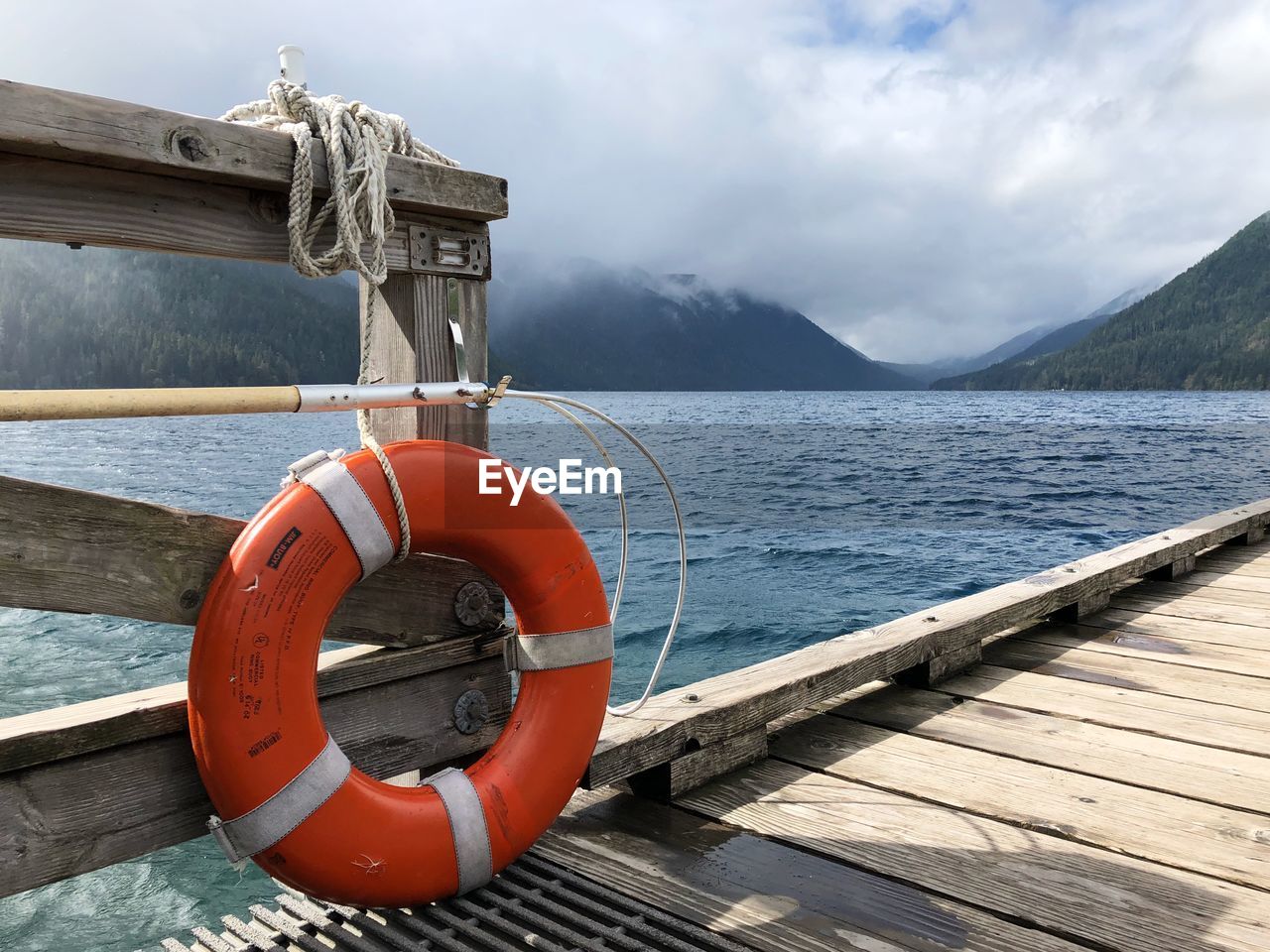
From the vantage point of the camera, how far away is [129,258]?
80000 millimetres

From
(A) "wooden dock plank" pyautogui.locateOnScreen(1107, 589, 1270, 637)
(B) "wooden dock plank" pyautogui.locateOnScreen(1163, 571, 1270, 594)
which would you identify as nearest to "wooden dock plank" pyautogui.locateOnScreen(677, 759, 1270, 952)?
(A) "wooden dock plank" pyautogui.locateOnScreen(1107, 589, 1270, 637)

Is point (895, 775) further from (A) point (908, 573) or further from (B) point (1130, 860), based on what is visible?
Answer: (A) point (908, 573)

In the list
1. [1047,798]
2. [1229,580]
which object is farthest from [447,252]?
[1229,580]

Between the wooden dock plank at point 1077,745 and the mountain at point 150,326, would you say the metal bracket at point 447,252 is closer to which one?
the wooden dock plank at point 1077,745

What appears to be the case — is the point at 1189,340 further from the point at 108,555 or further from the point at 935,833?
the point at 108,555

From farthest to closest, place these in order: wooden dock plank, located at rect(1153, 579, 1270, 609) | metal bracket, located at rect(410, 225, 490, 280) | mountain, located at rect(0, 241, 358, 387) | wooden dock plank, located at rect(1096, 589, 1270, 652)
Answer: mountain, located at rect(0, 241, 358, 387) → wooden dock plank, located at rect(1153, 579, 1270, 609) → wooden dock plank, located at rect(1096, 589, 1270, 652) → metal bracket, located at rect(410, 225, 490, 280)

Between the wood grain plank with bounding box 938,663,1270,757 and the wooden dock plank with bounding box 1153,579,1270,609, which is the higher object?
the wooden dock plank with bounding box 1153,579,1270,609

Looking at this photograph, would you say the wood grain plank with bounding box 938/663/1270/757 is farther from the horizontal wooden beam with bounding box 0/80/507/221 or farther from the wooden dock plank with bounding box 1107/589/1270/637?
the horizontal wooden beam with bounding box 0/80/507/221

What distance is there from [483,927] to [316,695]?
1.64 ft

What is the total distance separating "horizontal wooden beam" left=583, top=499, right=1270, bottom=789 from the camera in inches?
78.2

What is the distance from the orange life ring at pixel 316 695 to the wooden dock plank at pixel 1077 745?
3.91ft

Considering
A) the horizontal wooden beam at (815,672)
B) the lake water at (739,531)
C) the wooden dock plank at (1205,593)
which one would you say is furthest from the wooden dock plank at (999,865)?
the wooden dock plank at (1205,593)

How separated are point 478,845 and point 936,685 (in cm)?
177

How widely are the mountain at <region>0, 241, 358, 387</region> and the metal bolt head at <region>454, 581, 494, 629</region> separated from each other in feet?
170
